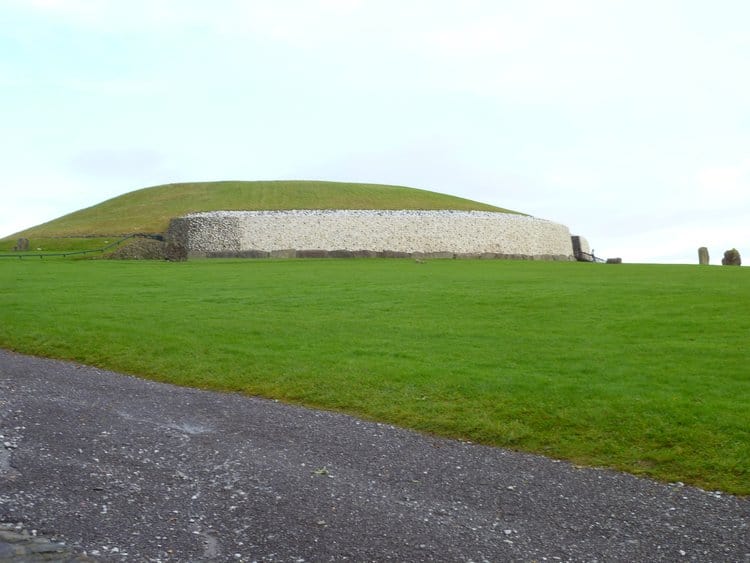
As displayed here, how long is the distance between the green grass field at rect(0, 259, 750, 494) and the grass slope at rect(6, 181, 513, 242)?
34016mm

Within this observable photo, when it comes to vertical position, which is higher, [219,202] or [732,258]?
[219,202]

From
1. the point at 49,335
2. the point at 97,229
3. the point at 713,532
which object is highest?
the point at 97,229

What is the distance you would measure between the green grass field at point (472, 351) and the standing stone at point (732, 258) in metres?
29.2

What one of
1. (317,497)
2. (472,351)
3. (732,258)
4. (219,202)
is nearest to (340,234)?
(219,202)

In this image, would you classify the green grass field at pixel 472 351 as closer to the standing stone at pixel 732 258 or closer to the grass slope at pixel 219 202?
the standing stone at pixel 732 258

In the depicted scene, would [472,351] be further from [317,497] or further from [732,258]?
[732,258]

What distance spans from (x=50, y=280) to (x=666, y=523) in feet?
101

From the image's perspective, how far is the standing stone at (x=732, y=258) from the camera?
5588 cm

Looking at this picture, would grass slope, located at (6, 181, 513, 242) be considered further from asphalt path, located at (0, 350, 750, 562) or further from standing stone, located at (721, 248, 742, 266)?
asphalt path, located at (0, 350, 750, 562)

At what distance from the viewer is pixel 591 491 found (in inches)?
388

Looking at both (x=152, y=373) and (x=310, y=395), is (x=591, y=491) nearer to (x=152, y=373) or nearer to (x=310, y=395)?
(x=310, y=395)

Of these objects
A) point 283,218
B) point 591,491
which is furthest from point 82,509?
point 283,218

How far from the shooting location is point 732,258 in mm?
56156

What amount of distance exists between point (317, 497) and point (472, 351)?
8.78 metres
